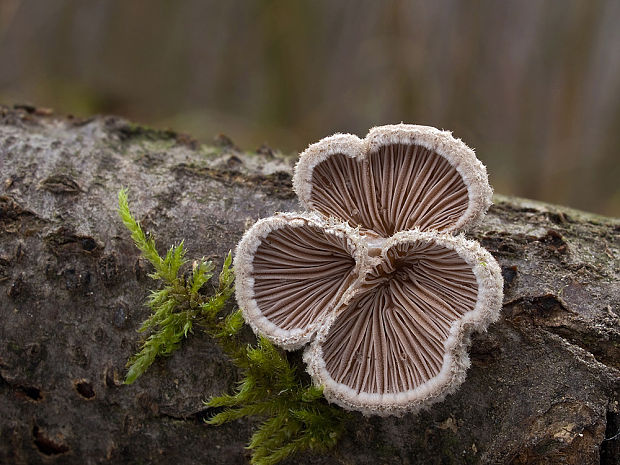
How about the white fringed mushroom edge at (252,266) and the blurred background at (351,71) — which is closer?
the white fringed mushroom edge at (252,266)

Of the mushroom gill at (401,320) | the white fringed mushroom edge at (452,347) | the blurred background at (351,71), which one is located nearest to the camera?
the white fringed mushroom edge at (452,347)

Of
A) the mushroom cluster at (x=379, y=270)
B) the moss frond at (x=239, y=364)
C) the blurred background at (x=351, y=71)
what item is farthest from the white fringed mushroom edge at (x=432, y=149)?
the blurred background at (x=351, y=71)

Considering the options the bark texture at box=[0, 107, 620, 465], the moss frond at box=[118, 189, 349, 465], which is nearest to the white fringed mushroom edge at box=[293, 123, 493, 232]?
the bark texture at box=[0, 107, 620, 465]

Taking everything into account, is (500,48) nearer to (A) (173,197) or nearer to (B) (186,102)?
(B) (186,102)

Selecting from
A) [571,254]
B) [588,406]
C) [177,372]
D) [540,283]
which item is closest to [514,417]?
[588,406]

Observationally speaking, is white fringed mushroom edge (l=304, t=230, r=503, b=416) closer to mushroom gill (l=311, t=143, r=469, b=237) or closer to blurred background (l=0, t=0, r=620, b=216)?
mushroom gill (l=311, t=143, r=469, b=237)

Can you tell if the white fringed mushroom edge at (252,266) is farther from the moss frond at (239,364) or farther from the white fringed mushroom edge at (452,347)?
the white fringed mushroom edge at (452,347)

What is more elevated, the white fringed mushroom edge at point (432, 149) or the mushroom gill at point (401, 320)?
the white fringed mushroom edge at point (432, 149)

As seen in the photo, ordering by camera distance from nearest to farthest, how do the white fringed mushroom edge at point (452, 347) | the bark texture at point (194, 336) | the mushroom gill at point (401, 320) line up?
the white fringed mushroom edge at point (452, 347)
the mushroom gill at point (401, 320)
the bark texture at point (194, 336)
